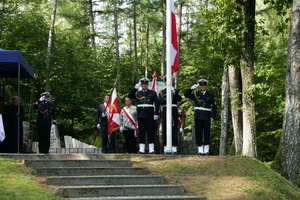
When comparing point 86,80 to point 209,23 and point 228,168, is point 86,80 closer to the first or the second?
point 209,23

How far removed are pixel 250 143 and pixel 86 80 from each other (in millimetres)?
15807

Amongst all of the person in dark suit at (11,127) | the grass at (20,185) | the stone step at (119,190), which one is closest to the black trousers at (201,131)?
the stone step at (119,190)

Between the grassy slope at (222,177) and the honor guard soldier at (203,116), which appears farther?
the honor guard soldier at (203,116)

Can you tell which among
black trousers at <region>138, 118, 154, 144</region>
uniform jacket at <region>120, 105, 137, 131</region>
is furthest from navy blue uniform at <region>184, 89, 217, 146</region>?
uniform jacket at <region>120, 105, 137, 131</region>

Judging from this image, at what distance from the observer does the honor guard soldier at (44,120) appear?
41.5 feet

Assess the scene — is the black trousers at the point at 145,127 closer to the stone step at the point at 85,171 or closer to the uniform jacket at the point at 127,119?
the uniform jacket at the point at 127,119

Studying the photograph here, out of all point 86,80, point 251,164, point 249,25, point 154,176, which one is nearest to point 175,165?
point 154,176

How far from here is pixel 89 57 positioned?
2838 centimetres

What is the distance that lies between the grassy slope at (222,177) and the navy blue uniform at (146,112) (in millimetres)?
1388

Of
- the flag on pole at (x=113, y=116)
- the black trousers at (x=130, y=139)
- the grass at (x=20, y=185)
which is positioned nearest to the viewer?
the grass at (x=20, y=185)

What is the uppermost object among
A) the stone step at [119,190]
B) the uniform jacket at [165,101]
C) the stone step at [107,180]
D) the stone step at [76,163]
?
the uniform jacket at [165,101]

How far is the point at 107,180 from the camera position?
28.3 feet

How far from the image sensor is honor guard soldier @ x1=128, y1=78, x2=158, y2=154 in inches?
454

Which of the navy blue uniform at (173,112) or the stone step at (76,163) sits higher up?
the navy blue uniform at (173,112)
